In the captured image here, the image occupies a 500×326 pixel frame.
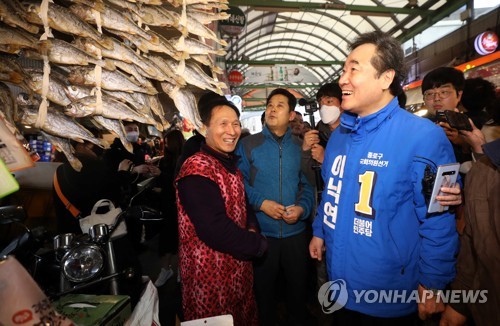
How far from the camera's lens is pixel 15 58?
45.2 inches

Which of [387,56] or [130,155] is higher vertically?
[387,56]

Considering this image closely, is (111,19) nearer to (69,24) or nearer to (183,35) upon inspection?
(69,24)

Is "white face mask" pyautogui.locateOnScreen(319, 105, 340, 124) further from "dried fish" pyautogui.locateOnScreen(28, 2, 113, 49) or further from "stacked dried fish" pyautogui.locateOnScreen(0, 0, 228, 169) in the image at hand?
"dried fish" pyautogui.locateOnScreen(28, 2, 113, 49)

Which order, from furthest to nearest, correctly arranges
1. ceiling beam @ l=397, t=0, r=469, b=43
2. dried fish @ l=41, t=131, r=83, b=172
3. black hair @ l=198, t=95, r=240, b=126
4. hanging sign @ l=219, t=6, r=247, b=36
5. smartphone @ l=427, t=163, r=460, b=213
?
1. ceiling beam @ l=397, t=0, r=469, b=43
2. hanging sign @ l=219, t=6, r=247, b=36
3. black hair @ l=198, t=95, r=240, b=126
4. smartphone @ l=427, t=163, r=460, b=213
5. dried fish @ l=41, t=131, r=83, b=172

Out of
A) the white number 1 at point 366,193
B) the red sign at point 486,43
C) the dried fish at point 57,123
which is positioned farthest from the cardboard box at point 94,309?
the red sign at point 486,43

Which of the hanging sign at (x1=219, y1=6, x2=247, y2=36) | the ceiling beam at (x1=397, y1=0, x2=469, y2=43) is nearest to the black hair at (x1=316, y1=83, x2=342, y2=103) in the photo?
the hanging sign at (x1=219, y1=6, x2=247, y2=36)

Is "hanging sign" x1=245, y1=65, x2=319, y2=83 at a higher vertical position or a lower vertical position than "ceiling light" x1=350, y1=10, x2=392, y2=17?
lower

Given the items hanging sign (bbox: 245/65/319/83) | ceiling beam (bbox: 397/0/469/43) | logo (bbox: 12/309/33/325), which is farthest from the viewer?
hanging sign (bbox: 245/65/319/83)

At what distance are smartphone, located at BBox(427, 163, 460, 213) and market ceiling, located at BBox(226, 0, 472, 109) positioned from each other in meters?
6.76

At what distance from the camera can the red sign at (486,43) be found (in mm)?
7918

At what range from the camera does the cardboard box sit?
1.12 meters

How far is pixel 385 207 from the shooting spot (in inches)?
62.1

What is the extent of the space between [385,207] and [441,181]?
0.31m

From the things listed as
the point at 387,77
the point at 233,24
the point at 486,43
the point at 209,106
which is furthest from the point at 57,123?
the point at 486,43
